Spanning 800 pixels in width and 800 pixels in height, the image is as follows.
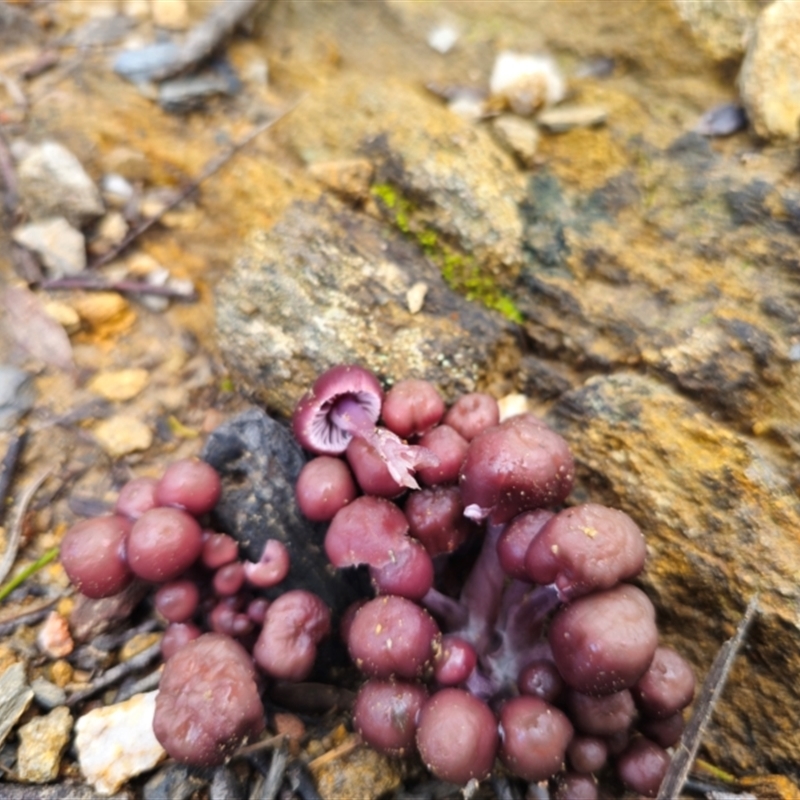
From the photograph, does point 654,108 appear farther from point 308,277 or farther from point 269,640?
point 269,640

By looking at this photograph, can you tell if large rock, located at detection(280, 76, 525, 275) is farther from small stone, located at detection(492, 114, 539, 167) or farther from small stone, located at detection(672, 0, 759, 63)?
small stone, located at detection(672, 0, 759, 63)

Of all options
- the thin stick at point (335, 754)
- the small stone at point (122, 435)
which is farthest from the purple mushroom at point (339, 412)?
the thin stick at point (335, 754)

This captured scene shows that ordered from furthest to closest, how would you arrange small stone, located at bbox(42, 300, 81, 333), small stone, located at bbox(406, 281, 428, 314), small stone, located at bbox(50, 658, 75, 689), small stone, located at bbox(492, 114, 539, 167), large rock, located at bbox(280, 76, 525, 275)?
small stone, located at bbox(492, 114, 539, 167), small stone, located at bbox(42, 300, 81, 333), large rock, located at bbox(280, 76, 525, 275), small stone, located at bbox(406, 281, 428, 314), small stone, located at bbox(50, 658, 75, 689)

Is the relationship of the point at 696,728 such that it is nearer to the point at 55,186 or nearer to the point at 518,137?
the point at 518,137

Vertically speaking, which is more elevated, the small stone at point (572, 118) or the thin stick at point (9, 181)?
the small stone at point (572, 118)

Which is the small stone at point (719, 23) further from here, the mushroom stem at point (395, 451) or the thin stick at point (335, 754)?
the thin stick at point (335, 754)

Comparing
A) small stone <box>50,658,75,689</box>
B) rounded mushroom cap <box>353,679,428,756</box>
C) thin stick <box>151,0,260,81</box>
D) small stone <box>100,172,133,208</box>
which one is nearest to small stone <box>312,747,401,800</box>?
rounded mushroom cap <box>353,679,428,756</box>

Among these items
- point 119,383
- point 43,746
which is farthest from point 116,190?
point 43,746
